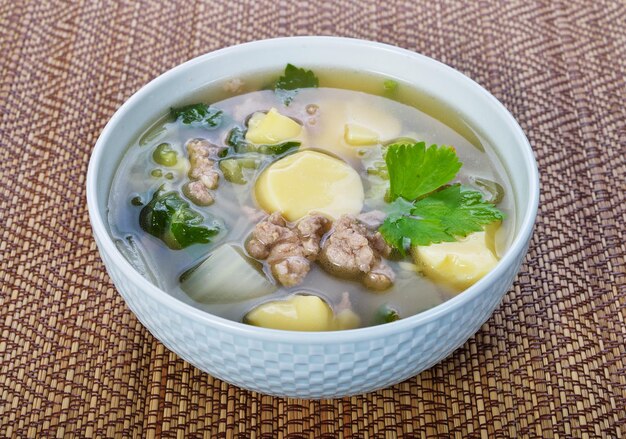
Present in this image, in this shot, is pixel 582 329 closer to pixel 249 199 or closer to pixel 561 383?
pixel 561 383

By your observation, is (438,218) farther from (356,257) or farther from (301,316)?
(301,316)

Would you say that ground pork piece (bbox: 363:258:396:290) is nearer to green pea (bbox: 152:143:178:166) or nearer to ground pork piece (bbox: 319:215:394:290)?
ground pork piece (bbox: 319:215:394:290)

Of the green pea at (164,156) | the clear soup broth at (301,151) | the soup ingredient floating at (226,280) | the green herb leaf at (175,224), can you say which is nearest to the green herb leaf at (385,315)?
Result: the clear soup broth at (301,151)

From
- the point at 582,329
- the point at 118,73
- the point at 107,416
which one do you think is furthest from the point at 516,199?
the point at 118,73

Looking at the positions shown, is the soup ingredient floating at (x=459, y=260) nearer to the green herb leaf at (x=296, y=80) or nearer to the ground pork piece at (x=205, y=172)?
the ground pork piece at (x=205, y=172)

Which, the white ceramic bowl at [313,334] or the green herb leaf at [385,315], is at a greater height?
the white ceramic bowl at [313,334]

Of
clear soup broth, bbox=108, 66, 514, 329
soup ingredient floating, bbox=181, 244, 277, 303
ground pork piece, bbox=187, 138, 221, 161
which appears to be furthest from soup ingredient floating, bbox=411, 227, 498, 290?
ground pork piece, bbox=187, 138, 221, 161
